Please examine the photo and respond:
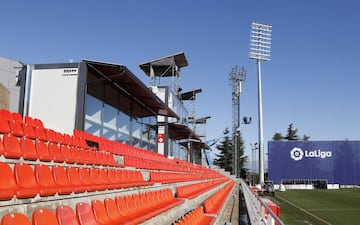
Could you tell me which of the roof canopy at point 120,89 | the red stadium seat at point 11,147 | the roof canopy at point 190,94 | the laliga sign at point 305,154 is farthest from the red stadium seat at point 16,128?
the laliga sign at point 305,154

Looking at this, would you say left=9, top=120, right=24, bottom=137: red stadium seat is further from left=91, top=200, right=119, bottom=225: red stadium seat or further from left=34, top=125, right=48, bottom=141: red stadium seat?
left=91, top=200, right=119, bottom=225: red stadium seat

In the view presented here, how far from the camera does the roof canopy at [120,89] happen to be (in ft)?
28.5

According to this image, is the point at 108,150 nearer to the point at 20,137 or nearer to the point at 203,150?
the point at 20,137

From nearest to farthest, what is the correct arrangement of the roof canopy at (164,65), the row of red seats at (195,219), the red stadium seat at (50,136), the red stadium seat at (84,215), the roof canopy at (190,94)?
the red stadium seat at (84,215) < the red stadium seat at (50,136) < the row of red seats at (195,219) < the roof canopy at (164,65) < the roof canopy at (190,94)

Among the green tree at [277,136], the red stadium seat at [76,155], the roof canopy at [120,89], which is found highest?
the green tree at [277,136]

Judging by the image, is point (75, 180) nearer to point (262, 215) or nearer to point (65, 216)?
point (65, 216)

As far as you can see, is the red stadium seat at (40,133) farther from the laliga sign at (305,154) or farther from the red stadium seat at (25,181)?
the laliga sign at (305,154)

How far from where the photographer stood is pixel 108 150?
21.7 ft

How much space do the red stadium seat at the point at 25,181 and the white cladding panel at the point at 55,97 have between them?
467 cm

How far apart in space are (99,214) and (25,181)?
2.92 feet

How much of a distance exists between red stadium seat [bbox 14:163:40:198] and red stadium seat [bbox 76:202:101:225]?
0.42 m

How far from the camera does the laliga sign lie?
3978 centimetres

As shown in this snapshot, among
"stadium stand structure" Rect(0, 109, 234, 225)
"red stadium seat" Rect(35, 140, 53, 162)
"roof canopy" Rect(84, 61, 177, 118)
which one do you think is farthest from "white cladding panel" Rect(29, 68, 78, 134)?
"red stadium seat" Rect(35, 140, 53, 162)

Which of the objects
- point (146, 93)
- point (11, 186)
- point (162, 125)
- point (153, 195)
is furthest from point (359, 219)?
point (11, 186)
